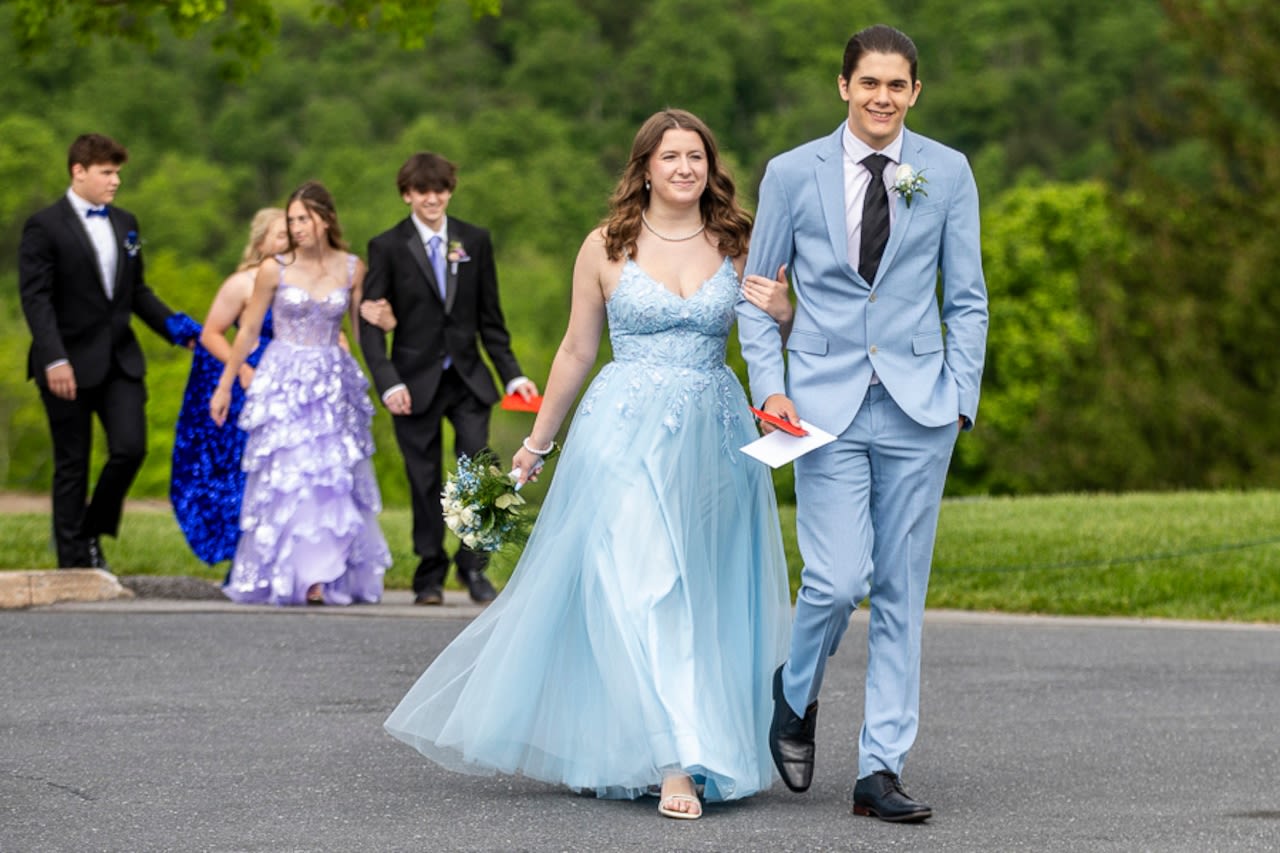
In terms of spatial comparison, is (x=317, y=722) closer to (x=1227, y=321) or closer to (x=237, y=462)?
(x=237, y=462)

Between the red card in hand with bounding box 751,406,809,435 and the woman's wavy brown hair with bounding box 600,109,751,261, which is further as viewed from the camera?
the woman's wavy brown hair with bounding box 600,109,751,261

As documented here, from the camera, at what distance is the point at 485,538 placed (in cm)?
717

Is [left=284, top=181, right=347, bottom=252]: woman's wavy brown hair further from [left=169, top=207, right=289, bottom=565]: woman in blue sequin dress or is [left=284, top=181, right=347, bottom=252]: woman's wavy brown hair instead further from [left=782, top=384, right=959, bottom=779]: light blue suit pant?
[left=782, top=384, right=959, bottom=779]: light blue suit pant

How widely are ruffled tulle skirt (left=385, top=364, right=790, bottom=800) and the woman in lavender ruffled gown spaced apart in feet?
16.5

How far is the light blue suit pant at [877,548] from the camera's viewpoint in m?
Answer: 6.42

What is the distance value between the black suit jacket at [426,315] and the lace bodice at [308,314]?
34 cm

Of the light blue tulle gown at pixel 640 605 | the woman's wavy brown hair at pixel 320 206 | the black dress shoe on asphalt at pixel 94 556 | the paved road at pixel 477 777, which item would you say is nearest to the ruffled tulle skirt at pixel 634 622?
the light blue tulle gown at pixel 640 605

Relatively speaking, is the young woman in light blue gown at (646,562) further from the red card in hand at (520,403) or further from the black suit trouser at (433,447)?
the black suit trouser at (433,447)

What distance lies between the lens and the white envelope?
6.30 meters

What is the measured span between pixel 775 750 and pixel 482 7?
352 inches

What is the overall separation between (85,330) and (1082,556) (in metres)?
6.14

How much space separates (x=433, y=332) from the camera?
11688 millimetres

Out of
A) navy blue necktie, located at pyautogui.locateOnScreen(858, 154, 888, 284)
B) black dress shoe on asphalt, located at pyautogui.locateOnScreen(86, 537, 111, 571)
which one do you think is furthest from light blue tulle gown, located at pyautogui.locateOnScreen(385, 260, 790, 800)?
A: black dress shoe on asphalt, located at pyautogui.locateOnScreen(86, 537, 111, 571)

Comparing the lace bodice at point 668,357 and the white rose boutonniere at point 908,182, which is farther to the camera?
the lace bodice at point 668,357
